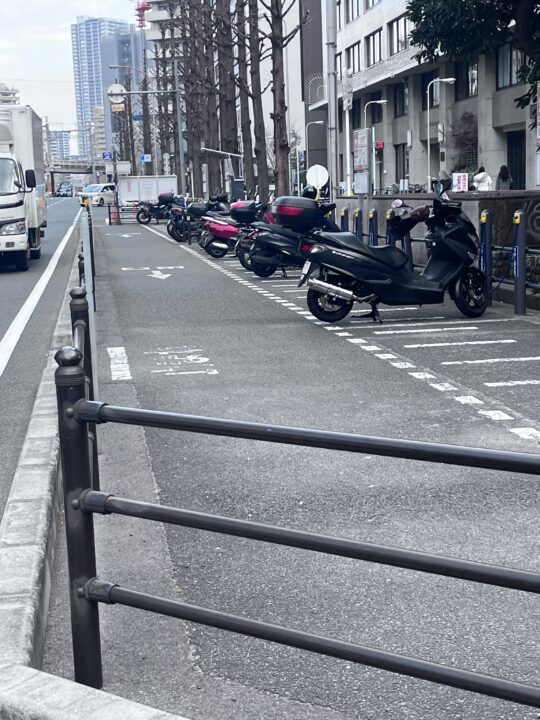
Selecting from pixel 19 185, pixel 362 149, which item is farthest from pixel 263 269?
pixel 19 185

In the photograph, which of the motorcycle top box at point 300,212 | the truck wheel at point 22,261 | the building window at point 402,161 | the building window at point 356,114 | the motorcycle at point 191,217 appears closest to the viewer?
the motorcycle top box at point 300,212

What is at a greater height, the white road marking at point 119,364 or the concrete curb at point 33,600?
the concrete curb at point 33,600

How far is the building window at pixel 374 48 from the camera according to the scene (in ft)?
205

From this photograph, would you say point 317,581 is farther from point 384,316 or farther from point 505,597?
point 384,316

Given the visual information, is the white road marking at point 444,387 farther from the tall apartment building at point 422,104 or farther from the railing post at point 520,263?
the tall apartment building at point 422,104

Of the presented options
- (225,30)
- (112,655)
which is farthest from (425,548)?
(225,30)

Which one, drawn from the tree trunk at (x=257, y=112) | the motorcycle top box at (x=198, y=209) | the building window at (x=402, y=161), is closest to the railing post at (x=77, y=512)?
the motorcycle top box at (x=198, y=209)

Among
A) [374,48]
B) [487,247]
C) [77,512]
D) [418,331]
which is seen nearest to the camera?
[77,512]

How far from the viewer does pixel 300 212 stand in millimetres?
16656

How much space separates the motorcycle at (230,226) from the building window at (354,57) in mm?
41705

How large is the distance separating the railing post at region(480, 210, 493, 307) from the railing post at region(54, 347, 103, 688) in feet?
38.5

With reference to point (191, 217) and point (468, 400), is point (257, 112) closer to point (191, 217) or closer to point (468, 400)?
point (191, 217)

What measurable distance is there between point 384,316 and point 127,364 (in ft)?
14.8

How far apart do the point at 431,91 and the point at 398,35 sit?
3.18 m
